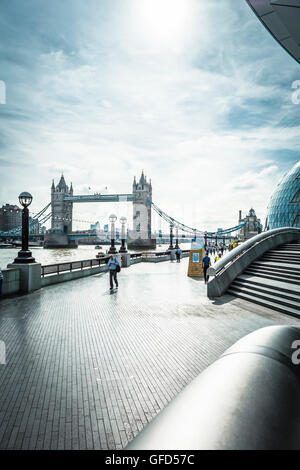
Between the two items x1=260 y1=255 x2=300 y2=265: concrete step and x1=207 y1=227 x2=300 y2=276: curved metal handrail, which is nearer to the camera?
x1=207 y1=227 x2=300 y2=276: curved metal handrail

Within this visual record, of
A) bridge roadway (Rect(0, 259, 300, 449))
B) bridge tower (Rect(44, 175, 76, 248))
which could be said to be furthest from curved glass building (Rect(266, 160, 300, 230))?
bridge tower (Rect(44, 175, 76, 248))

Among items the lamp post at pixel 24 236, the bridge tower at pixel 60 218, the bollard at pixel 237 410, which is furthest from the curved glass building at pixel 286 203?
the bridge tower at pixel 60 218

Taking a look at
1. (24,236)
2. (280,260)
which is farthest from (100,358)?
(280,260)

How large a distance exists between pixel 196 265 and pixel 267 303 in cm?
709

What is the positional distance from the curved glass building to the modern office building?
140ft

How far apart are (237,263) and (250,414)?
404 inches

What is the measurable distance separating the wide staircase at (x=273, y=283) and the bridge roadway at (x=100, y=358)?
0.63 metres

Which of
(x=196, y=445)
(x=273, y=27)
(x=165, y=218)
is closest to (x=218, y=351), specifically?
(x=196, y=445)

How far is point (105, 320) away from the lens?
262 inches

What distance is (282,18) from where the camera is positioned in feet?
18.2

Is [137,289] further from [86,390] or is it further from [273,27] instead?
[273,27]

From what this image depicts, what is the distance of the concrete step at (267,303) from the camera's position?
7123mm

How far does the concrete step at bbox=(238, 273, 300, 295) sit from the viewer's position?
27.0ft

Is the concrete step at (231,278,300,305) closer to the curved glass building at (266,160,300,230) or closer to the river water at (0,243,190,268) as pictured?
the river water at (0,243,190,268)
